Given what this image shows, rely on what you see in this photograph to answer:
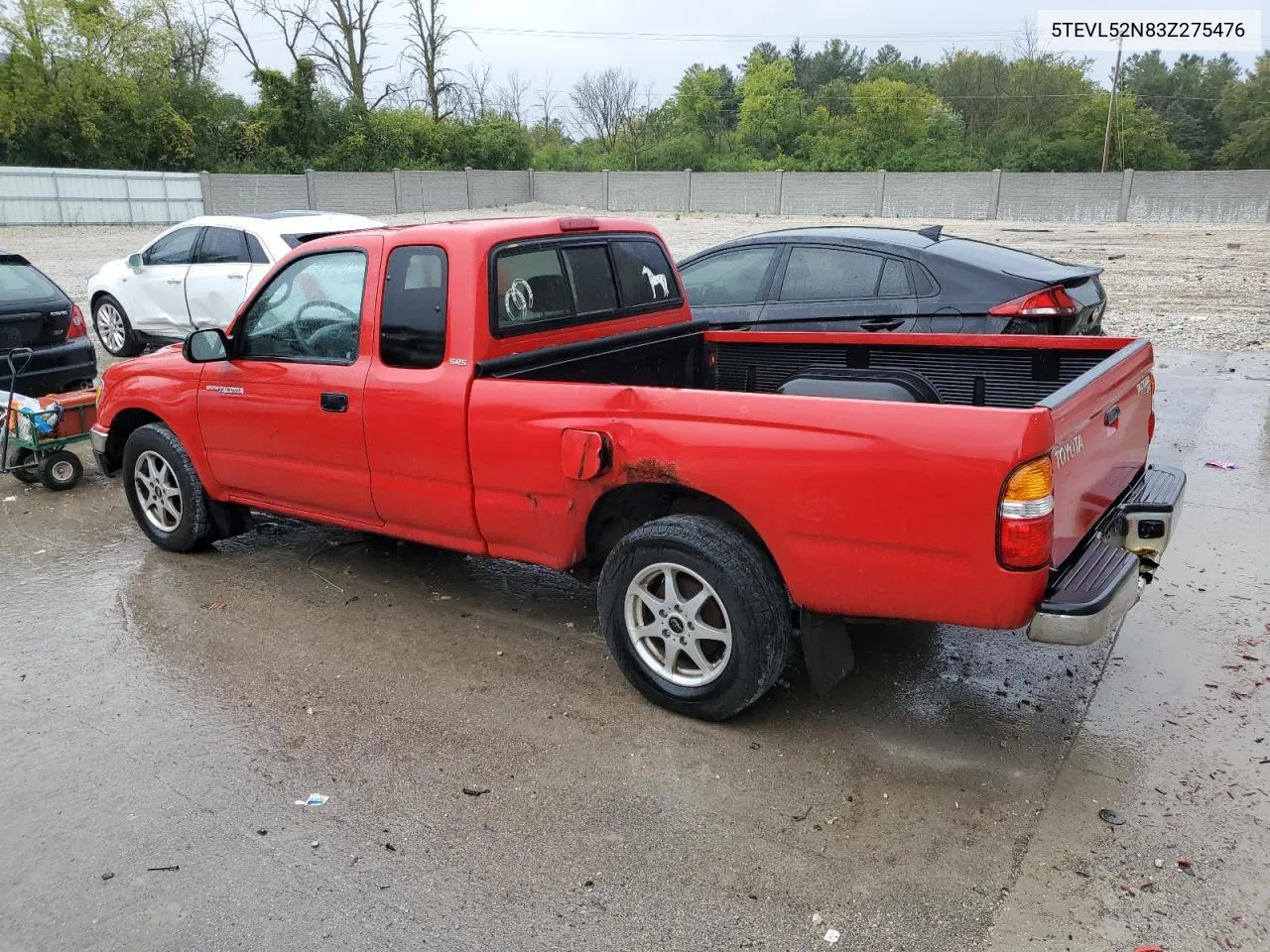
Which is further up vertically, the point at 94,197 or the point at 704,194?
the point at 704,194

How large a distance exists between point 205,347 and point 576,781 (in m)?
2.99

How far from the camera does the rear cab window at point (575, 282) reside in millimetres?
4492

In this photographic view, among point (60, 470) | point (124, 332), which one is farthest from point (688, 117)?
point (60, 470)

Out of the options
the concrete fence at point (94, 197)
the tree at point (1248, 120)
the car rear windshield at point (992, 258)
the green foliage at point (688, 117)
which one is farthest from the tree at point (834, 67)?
the car rear windshield at point (992, 258)

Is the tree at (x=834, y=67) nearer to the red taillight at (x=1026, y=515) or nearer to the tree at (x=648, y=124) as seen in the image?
the tree at (x=648, y=124)

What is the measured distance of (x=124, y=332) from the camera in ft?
40.3

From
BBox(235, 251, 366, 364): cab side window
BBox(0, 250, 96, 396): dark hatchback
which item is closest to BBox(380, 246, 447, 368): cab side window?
BBox(235, 251, 366, 364): cab side window

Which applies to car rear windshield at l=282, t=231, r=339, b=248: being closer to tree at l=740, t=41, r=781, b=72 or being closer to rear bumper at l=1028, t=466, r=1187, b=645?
rear bumper at l=1028, t=466, r=1187, b=645

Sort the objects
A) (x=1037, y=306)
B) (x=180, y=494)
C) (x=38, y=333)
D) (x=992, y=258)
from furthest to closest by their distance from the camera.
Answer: (x=38, y=333) < (x=992, y=258) < (x=1037, y=306) < (x=180, y=494)

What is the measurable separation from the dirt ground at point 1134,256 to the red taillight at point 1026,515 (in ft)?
34.1

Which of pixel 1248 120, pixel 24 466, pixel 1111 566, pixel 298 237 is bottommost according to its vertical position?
pixel 24 466

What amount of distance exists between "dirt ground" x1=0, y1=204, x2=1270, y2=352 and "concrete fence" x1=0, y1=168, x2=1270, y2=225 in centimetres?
131

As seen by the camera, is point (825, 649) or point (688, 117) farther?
point (688, 117)

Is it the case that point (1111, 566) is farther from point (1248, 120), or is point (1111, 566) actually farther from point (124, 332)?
point (1248, 120)
